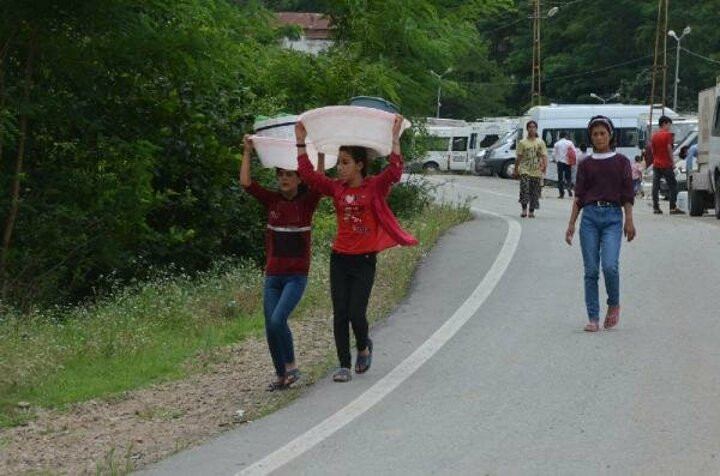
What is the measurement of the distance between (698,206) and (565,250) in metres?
10.8

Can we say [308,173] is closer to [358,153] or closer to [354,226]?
[358,153]

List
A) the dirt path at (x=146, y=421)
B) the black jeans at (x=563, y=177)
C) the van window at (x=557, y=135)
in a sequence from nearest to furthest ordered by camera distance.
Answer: the dirt path at (x=146, y=421) → the black jeans at (x=563, y=177) → the van window at (x=557, y=135)

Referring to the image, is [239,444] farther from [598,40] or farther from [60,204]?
[598,40]

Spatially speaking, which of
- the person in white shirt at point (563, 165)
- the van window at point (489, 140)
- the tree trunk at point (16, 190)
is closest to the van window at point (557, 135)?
the van window at point (489, 140)

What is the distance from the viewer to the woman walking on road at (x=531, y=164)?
2481 centimetres

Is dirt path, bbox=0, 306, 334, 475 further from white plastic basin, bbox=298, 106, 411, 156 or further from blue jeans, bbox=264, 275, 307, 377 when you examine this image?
white plastic basin, bbox=298, 106, 411, 156

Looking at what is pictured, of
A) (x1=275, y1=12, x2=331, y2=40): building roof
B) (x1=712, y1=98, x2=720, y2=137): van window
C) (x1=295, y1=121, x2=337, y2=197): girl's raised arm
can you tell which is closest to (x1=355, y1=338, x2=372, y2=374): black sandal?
(x1=295, y1=121, x2=337, y2=197): girl's raised arm

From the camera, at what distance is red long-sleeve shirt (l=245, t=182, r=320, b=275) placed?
1062cm

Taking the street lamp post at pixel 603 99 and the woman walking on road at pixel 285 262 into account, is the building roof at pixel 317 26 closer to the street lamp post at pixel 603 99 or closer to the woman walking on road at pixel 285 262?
the woman walking on road at pixel 285 262

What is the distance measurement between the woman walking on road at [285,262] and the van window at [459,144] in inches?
2476

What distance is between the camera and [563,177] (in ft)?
126

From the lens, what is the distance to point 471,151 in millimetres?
72875

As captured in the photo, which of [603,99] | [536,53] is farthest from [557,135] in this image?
[603,99]

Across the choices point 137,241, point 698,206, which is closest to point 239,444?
point 137,241
